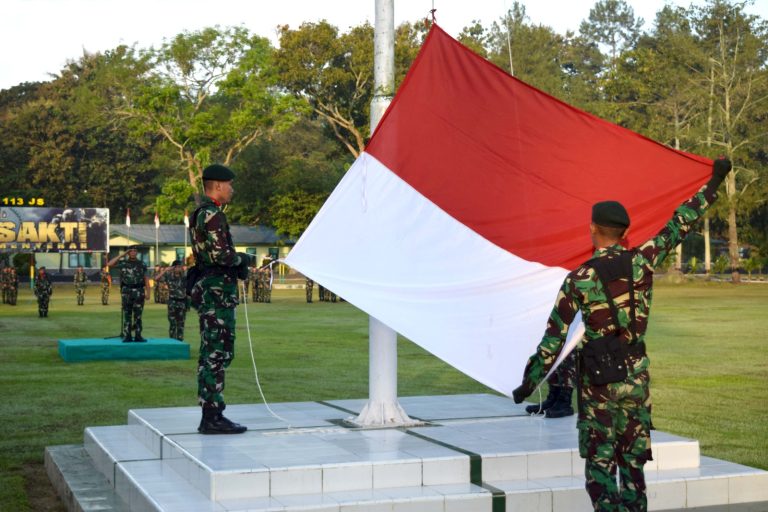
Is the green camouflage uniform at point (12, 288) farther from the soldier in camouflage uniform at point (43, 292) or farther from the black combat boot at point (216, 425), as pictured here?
the black combat boot at point (216, 425)

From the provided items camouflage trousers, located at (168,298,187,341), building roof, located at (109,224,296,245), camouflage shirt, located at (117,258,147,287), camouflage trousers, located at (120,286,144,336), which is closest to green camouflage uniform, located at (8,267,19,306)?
camouflage trousers, located at (168,298,187,341)

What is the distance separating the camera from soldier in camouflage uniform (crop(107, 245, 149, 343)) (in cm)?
1847

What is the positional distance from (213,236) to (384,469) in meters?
2.07

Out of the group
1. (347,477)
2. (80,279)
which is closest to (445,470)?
(347,477)

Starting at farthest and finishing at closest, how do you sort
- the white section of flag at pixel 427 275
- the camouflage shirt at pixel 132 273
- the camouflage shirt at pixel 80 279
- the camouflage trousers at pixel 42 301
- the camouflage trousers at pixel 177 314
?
the camouflage shirt at pixel 80 279, the camouflage trousers at pixel 42 301, the camouflage trousers at pixel 177 314, the camouflage shirt at pixel 132 273, the white section of flag at pixel 427 275

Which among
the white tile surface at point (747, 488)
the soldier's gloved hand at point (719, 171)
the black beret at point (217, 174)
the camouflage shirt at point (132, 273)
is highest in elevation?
the black beret at point (217, 174)

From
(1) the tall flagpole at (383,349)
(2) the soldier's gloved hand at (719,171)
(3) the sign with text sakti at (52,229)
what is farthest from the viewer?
(3) the sign with text sakti at (52,229)

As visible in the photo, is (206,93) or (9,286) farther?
(206,93)

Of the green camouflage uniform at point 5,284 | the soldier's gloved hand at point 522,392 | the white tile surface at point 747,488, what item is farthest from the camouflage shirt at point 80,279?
the soldier's gloved hand at point 522,392

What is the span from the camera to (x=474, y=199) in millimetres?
7750

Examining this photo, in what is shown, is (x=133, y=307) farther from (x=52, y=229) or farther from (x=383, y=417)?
(x=52, y=229)

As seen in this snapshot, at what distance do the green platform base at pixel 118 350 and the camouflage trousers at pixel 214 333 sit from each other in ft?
32.5

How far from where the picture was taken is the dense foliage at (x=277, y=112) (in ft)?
187

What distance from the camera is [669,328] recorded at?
24609 millimetres
